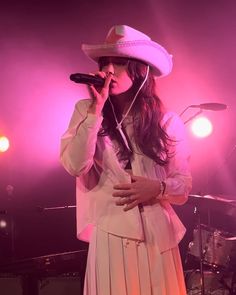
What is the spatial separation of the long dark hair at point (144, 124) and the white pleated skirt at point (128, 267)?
0.71ft

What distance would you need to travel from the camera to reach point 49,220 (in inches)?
146

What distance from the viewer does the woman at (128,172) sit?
127 cm

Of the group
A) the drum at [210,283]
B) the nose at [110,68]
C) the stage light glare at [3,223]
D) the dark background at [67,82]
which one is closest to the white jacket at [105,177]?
the nose at [110,68]

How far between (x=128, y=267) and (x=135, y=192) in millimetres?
211

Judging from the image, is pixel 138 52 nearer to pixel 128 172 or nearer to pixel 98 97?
pixel 98 97

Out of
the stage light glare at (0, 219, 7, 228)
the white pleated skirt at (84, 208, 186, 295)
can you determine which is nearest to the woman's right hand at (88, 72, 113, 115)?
the white pleated skirt at (84, 208, 186, 295)

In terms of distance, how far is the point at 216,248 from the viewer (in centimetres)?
370

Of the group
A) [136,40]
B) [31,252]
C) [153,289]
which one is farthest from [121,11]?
[153,289]

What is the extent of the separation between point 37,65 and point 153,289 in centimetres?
340

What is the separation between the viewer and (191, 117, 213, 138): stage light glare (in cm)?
383

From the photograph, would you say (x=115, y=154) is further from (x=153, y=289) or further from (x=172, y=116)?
(x=153, y=289)

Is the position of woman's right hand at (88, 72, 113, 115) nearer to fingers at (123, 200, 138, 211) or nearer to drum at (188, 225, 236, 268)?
fingers at (123, 200, 138, 211)

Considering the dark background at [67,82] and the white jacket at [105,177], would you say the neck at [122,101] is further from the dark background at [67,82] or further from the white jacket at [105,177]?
the dark background at [67,82]

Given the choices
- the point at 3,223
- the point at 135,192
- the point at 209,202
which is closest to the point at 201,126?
the point at 209,202
